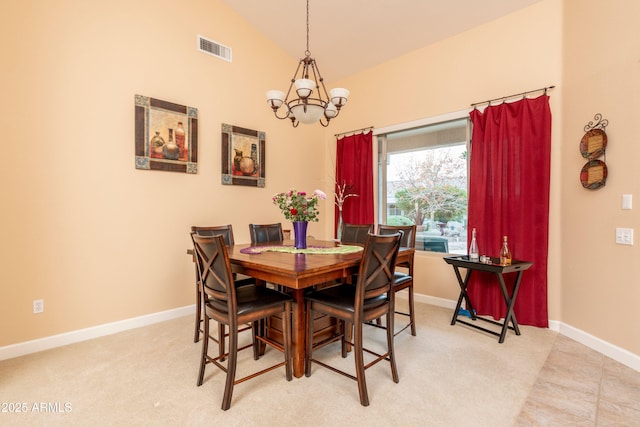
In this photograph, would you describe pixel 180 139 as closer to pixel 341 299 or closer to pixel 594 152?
pixel 341 299

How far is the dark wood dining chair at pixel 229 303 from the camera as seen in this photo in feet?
6.28

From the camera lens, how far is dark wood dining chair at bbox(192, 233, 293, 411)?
6.28 feet

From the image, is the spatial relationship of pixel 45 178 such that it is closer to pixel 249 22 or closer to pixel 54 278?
pixel 54 278

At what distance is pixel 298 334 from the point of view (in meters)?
2.24

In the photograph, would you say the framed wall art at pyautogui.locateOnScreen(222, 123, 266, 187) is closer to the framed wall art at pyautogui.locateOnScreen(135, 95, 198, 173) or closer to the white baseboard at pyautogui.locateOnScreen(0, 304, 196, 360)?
the framed wall art at pyautogui.locateOnScreen(135, 95, 198, 173)

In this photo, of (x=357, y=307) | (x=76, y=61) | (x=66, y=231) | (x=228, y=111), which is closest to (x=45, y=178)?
(x=66, y=231)

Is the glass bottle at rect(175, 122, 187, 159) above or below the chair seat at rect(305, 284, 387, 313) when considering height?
above

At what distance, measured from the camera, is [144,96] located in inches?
130

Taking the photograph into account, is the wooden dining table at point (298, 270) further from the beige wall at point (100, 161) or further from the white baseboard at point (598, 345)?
the white baseboard at point (598, 345)

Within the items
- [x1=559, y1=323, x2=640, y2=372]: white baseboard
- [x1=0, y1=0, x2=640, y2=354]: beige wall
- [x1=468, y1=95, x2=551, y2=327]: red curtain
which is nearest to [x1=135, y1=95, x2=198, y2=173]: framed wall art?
[x1=0, y1=0, x2=640, y2=354]: beige wall

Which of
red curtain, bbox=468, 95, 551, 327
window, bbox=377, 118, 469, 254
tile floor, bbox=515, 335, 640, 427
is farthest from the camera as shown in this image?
window, bbox=377, 118, 469, 254

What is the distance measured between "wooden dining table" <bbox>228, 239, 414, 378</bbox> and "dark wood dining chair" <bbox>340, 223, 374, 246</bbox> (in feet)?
3.46

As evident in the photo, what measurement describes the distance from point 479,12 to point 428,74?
32.7 inches

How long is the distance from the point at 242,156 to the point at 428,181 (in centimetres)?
256
